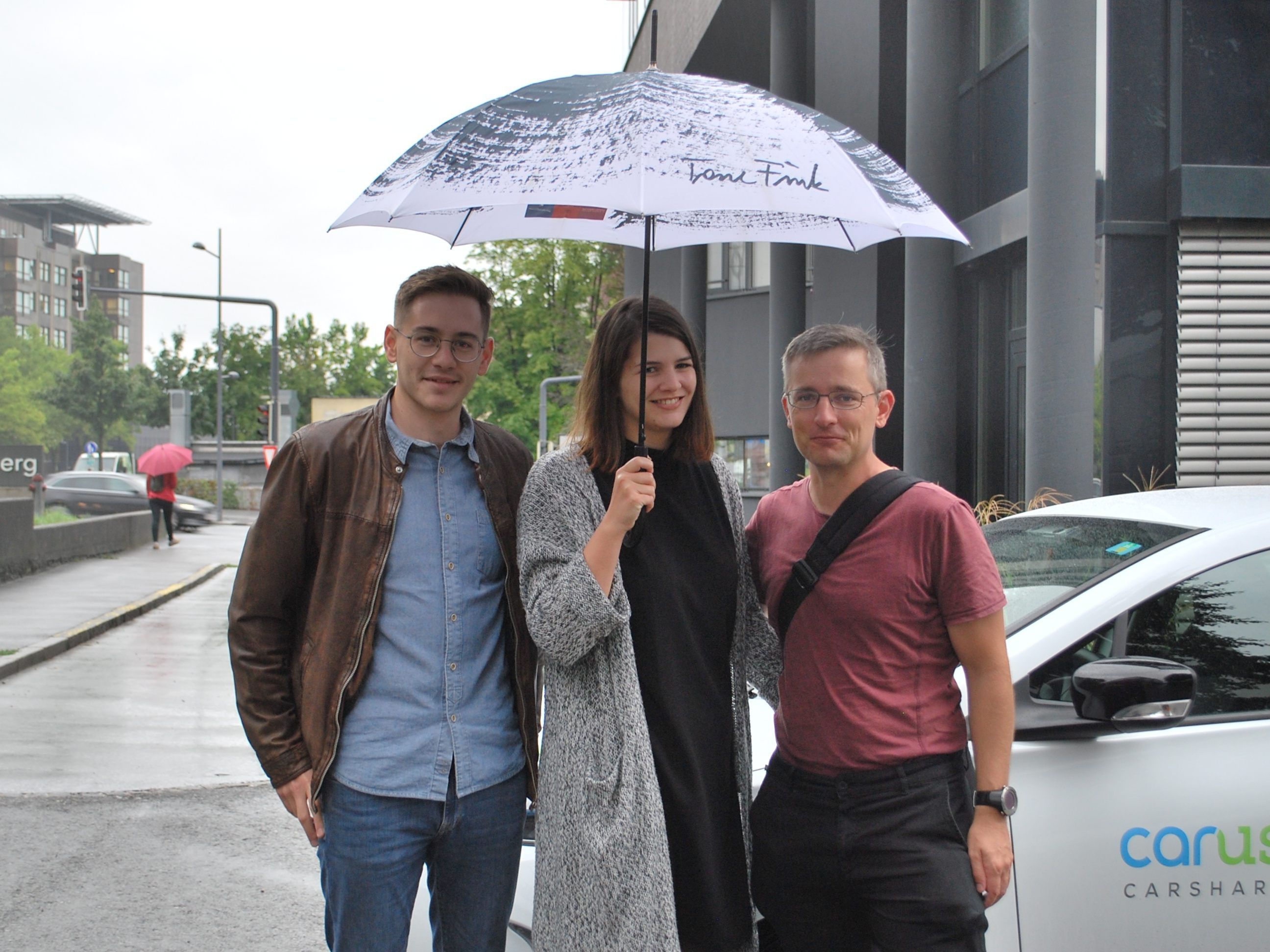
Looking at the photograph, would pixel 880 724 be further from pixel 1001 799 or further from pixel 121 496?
pixel 121 496

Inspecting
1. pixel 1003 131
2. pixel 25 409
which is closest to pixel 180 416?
pixel 25 409

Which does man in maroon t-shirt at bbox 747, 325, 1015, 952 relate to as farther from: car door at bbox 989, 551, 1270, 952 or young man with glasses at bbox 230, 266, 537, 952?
young man with glasses at bbox 230, 266, 537, 952

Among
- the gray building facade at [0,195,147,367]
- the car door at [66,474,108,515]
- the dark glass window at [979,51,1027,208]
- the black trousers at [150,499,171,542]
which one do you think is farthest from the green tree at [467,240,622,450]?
the gray building facade at [0,195,147,367]

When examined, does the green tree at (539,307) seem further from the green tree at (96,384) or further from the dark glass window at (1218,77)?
the green tree at (96,384)

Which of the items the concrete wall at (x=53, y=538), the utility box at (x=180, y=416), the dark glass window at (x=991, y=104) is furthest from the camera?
the utility box at (x=180, y=416)

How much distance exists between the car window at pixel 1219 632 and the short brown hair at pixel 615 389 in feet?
3.75

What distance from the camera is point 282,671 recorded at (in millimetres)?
2369

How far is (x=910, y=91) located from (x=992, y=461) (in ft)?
12.7

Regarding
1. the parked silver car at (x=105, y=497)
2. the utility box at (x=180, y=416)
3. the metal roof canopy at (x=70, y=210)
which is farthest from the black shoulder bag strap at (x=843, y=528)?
the metal roof canopy at (x=70, y=210)

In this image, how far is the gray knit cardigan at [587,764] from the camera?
2.19 meters

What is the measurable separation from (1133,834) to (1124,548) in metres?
0.70

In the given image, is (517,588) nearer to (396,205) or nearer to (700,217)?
(396,205)

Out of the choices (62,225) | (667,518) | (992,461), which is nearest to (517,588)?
(667,518)

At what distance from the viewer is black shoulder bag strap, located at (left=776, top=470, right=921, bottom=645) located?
2332mm
